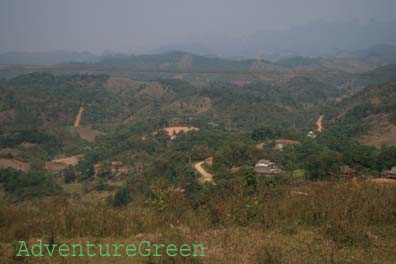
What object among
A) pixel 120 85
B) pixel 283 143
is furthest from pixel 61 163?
pixel 120 85

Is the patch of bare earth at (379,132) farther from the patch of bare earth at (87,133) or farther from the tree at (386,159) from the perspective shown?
the patch of bare earth at (87,133)

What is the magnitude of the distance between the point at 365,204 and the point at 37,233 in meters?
4.17

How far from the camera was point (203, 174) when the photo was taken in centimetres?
3067

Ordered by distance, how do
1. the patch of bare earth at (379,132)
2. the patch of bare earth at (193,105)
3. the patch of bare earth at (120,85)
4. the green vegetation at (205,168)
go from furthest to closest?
the patch of bare earth at (120,85) < the patch of bare earth at (193,105) < the patch of bare earth at (379,132) < the green vegetation at (205,168)

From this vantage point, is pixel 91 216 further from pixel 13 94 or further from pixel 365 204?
pixel 13 94

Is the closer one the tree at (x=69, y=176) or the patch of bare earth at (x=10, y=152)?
the tree at (x=69, y=176)

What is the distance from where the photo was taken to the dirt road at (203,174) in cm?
2806

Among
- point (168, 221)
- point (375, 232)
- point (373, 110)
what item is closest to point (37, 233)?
point (168, 221)

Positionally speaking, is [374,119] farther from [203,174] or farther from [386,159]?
[203,174]

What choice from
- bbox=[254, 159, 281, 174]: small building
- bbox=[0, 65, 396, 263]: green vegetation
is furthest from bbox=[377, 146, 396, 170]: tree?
bbox=[254, 159, 281, 174]: small building

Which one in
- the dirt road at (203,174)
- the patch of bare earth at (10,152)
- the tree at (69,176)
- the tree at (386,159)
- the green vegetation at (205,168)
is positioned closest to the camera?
the green vegetation at (205,168)

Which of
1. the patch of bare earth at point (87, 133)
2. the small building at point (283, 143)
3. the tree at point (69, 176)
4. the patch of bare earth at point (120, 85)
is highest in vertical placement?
the patch of bare earth at point (120, 85)

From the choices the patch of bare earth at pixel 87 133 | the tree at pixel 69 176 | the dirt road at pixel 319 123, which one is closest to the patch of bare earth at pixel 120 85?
the patch of bare earth at pixel 87 133

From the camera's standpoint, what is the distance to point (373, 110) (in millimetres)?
52406
